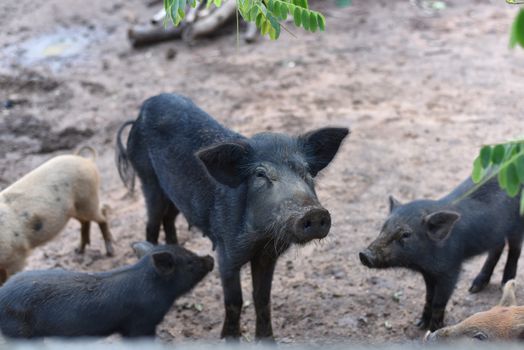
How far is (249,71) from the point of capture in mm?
10258

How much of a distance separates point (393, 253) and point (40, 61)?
7217 mm

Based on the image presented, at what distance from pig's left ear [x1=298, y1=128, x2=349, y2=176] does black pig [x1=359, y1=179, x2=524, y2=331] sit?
687mm

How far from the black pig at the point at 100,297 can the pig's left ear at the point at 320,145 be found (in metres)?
1.05

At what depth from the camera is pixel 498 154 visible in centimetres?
298

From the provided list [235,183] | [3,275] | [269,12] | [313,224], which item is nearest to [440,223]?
[313,224]

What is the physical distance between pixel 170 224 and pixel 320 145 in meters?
2.03

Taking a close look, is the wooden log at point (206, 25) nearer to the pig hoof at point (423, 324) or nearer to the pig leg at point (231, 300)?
the pig leg at point (231, 300)

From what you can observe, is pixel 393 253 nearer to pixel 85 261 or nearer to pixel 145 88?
pixel 85 261

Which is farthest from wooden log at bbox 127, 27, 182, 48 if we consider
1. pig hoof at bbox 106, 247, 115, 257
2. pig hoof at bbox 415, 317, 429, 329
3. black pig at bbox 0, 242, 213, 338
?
pig hoof at bbox 415, 317, 429, 329

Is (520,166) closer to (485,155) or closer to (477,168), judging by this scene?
(485,155)

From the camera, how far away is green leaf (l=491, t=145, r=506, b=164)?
2.98m

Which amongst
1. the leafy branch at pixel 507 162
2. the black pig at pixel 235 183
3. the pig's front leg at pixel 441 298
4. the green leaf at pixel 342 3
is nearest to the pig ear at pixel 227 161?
the black pig at pixel 235 183

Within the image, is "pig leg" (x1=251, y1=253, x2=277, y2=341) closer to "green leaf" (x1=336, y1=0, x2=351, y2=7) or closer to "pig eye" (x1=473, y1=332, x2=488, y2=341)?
"pig eye" (x1=473, y1=332, x2=488, y2=341)

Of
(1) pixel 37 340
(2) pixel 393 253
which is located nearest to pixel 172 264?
(1) pixel 37 340
